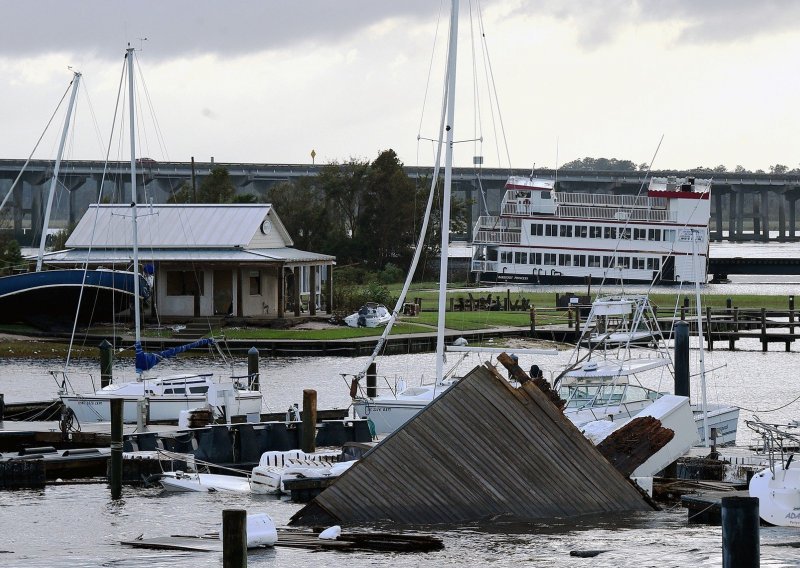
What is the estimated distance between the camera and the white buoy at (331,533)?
21.4 meters

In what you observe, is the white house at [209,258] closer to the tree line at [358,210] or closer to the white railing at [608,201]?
the tree line at [358,210]

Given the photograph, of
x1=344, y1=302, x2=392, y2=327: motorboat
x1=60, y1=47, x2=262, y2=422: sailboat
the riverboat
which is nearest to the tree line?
the riverboat

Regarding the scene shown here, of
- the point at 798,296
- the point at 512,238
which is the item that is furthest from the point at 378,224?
the point at 798,296

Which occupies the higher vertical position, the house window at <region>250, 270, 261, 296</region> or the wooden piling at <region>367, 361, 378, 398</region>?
the house window at <region>250, 270, 261, 296</region>

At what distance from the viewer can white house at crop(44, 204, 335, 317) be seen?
63.5 m

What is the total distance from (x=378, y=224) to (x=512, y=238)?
36.1 feet

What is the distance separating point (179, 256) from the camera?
63469 mm

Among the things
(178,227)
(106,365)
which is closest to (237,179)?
(178,227)

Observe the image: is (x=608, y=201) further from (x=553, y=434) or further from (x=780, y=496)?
(x=553, y=434)

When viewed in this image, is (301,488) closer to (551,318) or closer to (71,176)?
(551,318)

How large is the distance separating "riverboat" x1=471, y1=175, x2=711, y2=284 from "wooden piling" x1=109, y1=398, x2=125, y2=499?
241ft

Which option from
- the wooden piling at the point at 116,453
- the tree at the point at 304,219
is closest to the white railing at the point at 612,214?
the tree at the point at 304,219

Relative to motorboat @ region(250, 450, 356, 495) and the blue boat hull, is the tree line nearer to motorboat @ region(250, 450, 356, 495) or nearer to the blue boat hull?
the blue boat hull

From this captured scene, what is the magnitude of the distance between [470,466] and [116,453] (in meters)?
8.33
